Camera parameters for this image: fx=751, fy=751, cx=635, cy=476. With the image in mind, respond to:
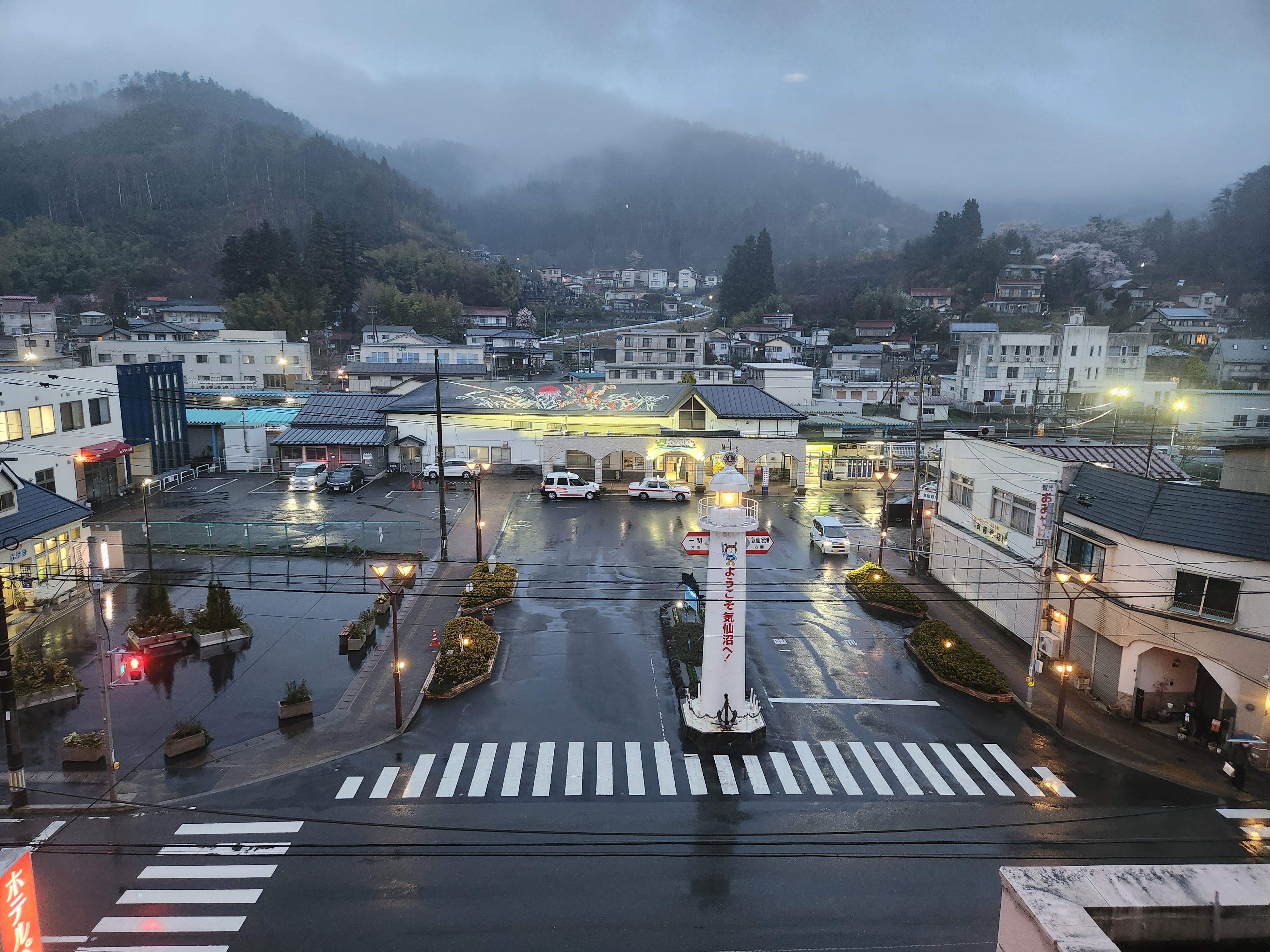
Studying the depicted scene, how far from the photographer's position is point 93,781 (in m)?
14.7

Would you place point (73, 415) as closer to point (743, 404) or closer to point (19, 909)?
point (19, 909)

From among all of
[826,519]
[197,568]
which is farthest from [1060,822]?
[197,568]

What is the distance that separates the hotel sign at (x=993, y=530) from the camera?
77.9 ft

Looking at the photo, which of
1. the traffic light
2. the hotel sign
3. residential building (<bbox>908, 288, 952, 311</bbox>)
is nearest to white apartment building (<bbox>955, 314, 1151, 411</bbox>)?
residential building (<bbox>908, 288, 952, 311</bbox>)

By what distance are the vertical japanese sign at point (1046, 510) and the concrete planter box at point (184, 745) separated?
21613 millimetres

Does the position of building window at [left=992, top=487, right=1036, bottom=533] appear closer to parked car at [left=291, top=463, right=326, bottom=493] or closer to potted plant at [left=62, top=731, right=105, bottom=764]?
potted plant at [left=62, top=731, right=105, bottom=764]

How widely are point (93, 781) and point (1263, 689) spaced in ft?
79.0

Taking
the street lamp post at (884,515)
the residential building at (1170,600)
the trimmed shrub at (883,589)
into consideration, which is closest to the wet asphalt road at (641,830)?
the residential building at (1170,600)

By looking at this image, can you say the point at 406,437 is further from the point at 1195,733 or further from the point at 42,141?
the point at 42,141

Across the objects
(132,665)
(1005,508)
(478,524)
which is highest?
(1005,508)

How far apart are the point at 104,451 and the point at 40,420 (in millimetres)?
3798

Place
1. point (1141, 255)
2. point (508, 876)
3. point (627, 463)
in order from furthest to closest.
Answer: point (1141, 255)
point (627, 463)
point (508, 876)

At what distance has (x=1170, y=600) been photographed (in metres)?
17.4

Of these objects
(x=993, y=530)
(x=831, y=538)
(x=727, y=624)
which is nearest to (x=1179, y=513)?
(x=993, y=530)
